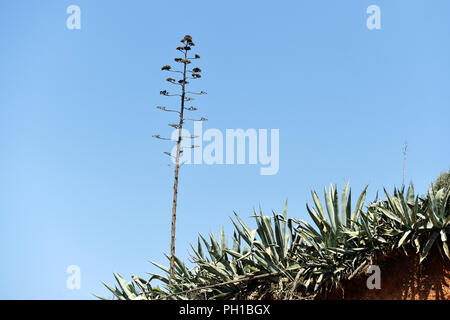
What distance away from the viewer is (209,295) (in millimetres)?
8055

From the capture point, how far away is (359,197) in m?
7.75

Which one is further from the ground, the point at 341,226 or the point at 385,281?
the point at 341,226

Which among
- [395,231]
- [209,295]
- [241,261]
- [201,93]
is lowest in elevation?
[209,295]

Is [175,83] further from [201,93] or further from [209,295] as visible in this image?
[209,295]

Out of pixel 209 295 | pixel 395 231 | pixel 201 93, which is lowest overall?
pixel 209 295
